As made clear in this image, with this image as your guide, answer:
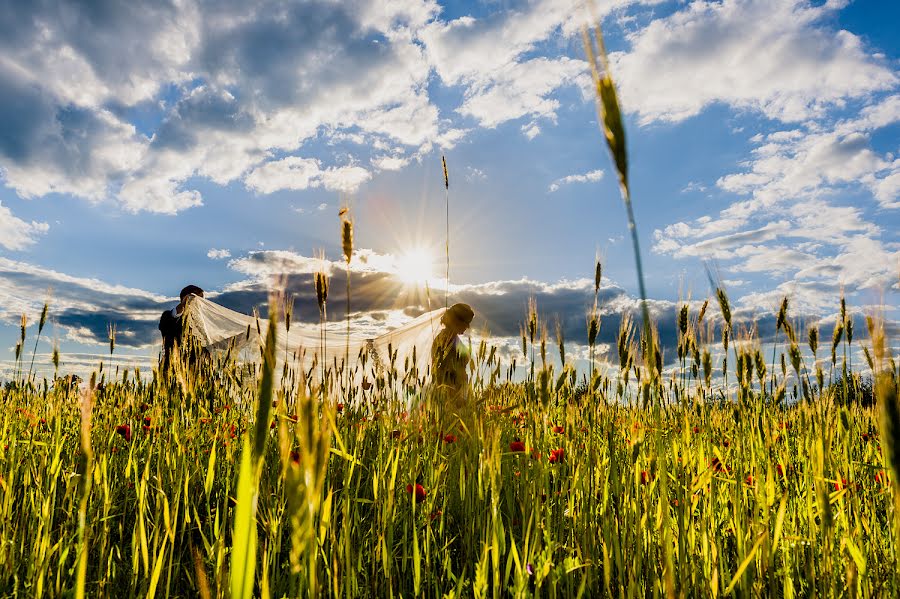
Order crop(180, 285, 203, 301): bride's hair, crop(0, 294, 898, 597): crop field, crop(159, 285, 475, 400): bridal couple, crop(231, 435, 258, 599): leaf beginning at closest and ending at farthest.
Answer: crop(231, 435, 258, 599): leaf < crop(0, 294, 898, 597): crop field < crop(159, 285, 475, 400): bridal couple < crop(180, 285, 203, 301): bride's hair

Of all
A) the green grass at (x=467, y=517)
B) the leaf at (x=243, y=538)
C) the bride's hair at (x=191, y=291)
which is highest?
the bride's hair at (x=191, y=291)

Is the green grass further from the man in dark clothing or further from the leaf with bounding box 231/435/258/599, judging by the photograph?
the man in dark clothing

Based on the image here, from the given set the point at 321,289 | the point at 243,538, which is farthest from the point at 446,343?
the point at 243,538

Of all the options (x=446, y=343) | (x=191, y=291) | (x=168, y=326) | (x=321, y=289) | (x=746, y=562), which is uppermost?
(x=191, y=291)

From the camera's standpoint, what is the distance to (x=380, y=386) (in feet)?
11.2

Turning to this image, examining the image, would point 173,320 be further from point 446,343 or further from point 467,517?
point 467,517

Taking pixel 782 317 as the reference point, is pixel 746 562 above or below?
below

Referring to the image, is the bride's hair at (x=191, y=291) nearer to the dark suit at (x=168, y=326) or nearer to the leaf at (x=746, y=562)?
the dark suit at (x=168, y=326)

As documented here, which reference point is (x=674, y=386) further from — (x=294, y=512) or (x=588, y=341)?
(x=294, y=512)

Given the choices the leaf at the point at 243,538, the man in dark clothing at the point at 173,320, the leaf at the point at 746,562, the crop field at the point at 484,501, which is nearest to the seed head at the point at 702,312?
the crop field at the point at 484,501

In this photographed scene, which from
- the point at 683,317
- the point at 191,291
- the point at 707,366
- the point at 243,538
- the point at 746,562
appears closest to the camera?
the point at 243,538

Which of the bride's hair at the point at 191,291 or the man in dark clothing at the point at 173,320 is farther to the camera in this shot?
the bride's hair at the point at 191,291

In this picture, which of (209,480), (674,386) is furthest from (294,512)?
(674,386)

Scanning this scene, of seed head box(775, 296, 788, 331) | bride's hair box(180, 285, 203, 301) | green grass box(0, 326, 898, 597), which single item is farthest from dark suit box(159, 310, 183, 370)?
seed head box(775, 296, 788, 331)
